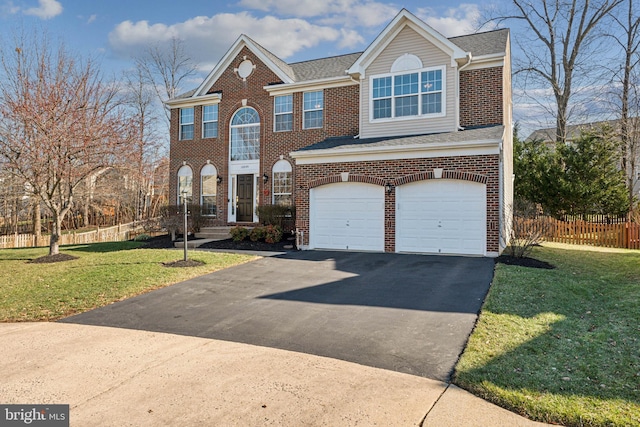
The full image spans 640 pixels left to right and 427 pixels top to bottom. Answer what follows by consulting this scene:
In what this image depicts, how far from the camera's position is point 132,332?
5.94 meters

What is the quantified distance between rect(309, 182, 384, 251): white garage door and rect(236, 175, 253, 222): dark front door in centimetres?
518

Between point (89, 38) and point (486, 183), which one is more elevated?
point (89, 38)

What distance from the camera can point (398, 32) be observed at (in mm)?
14969

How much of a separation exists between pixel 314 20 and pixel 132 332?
46.0ft

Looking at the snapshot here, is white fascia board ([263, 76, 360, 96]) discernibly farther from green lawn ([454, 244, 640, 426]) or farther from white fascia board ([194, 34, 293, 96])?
green lawn ([454, 244, 640, 426])

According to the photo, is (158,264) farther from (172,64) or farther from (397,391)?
(172,64)

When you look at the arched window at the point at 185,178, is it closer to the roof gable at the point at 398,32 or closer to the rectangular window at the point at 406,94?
the roof gable at the point at 398,32

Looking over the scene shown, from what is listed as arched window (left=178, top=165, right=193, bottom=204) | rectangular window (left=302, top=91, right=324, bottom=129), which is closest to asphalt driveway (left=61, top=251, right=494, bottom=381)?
rectangular window (left=302, top=91, right=324, bottom=129)

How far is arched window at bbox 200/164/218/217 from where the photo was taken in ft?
64.2

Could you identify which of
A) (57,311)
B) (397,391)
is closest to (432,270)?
(397,391)

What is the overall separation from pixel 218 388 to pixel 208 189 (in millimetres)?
16667

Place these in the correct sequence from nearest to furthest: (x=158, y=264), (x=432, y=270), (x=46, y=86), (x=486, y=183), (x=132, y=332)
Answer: (x=132, y=332) < (x=432, y=270) < (x=158, y=264) < (x=486, y=183) < (x=46, y=86)

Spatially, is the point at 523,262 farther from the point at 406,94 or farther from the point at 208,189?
the point at 208,189

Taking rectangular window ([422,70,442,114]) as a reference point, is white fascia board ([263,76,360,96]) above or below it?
above
